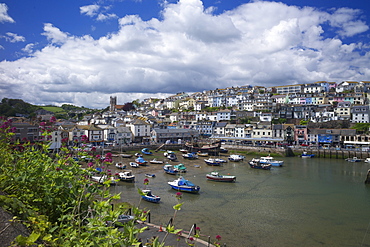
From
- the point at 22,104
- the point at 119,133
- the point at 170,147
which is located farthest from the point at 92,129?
the point at 22,104

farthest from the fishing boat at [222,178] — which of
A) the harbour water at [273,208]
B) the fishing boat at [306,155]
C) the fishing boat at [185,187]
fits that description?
the fishing boat at [306,155]

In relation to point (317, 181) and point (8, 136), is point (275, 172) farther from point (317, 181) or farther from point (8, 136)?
point (8, 136)

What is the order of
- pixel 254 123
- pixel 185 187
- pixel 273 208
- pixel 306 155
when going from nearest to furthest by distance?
pixel 273 208 < pixel 185 187 < pixel 306 155 < pixel 254 123

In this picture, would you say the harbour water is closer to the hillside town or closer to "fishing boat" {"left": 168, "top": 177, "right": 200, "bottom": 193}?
"fishing boat" {"left": 168, "top": 177, "right": 200, "bottom": 193}

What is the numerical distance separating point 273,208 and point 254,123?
48582 mm

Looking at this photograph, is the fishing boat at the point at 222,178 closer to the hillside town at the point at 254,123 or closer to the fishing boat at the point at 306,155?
the hillside town at the point at 254,123

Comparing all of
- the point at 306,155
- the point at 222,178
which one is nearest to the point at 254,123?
the point at 306,155

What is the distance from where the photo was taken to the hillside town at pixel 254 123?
171ft

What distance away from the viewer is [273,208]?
17.7 metres

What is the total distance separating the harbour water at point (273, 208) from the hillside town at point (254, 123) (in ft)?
77.1

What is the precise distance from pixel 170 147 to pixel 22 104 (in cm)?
5231

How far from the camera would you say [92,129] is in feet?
174

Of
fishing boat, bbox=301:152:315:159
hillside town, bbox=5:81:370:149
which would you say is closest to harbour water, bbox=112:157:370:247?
fishing boat, bbox=301:152:315:159

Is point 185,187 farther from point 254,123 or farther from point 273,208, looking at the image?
point 254,123
